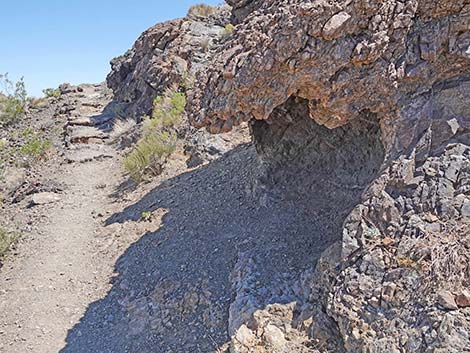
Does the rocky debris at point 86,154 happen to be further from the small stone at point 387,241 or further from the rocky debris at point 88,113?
the small stone at point 387,241

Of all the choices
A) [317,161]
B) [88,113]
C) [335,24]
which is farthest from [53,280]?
[88,113]

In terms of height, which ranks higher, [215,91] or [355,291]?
[215,91]

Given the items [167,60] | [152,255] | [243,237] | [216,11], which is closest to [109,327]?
[152,255]

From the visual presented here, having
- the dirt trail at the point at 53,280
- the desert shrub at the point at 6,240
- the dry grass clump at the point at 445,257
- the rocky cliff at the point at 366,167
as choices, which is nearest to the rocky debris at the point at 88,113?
the dirt trail at the point at 53,280

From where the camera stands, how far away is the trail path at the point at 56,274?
5.76 metres

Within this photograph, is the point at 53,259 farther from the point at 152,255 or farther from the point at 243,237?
the point at 243,237

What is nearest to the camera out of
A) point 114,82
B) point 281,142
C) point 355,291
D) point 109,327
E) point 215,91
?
point 355,291

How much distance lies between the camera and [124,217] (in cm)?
832

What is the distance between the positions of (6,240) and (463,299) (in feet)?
23.9

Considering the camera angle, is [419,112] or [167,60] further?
[167,60]

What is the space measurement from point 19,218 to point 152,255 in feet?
13.4

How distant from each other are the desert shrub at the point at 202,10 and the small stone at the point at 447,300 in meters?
14.9

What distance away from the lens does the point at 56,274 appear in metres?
7.02

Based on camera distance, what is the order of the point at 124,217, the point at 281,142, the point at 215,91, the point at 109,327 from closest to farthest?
1. the point at 215,91
2. the point at 109,327
3. the point at 281,142
4. the point at 124,217
